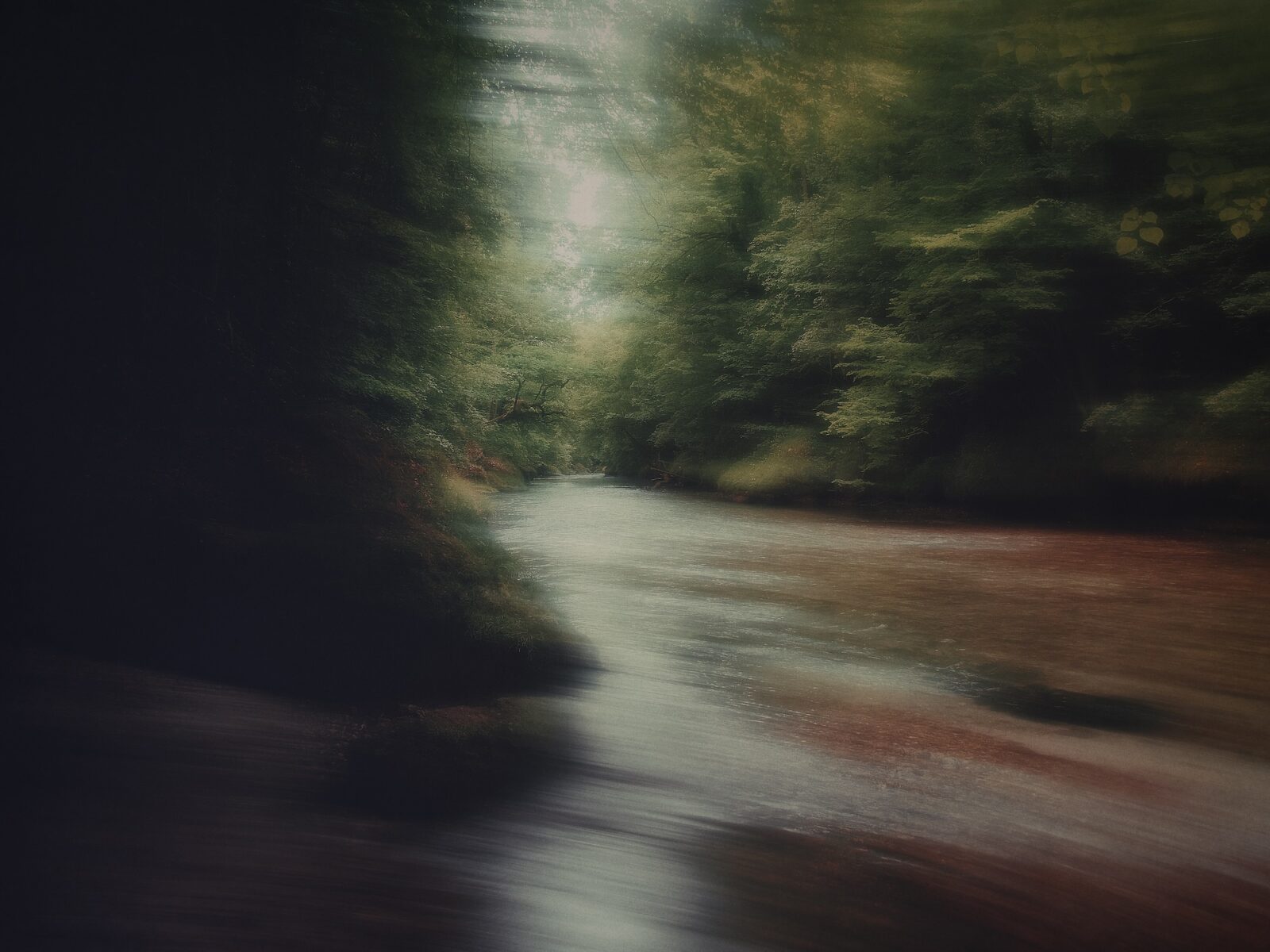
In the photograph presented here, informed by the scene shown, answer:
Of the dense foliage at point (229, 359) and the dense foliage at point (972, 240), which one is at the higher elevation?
the dense foliage at point (972, 240)

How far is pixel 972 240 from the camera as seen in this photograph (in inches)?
557

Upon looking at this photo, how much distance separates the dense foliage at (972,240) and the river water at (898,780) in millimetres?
2569

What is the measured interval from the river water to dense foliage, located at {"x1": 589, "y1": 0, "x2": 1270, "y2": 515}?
2569mm

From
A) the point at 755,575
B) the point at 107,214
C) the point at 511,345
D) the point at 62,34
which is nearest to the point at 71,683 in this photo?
the point at 107,214

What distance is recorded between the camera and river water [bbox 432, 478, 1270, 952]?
2592mm

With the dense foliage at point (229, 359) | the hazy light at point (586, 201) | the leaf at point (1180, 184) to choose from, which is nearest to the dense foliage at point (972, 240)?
the leaf at point (1180, 184)

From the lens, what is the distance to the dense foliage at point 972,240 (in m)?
5.63

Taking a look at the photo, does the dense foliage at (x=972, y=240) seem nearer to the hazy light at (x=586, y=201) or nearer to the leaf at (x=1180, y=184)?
the leaf at (x=1180, y=184)

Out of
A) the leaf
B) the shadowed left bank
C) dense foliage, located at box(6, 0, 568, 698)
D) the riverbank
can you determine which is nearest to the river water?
the riverbank

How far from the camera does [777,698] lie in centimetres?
475

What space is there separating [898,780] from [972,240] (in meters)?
12.8

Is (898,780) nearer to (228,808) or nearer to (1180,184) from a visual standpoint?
(228,808)

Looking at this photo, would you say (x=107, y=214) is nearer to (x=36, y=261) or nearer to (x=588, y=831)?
(x=36, y=261)

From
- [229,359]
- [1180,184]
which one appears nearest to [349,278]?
[229,359]
